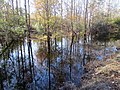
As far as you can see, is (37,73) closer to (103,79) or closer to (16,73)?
(16,73)

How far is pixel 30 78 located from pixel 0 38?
18140mm

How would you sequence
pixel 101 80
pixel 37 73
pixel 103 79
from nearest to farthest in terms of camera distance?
pixel 101 80
pixel 103 79
pixel 37 73

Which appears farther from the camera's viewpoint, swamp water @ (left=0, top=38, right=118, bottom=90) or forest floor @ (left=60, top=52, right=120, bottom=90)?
swamp water @ (left=0, top=38, right=118, bottom=90)

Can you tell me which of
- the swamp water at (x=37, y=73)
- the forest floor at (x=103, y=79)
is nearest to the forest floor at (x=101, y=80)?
the forest floor at (x=103, y=79)

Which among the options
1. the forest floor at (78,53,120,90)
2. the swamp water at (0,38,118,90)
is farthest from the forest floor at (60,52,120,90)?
the swamp water at (0,38,118,90)

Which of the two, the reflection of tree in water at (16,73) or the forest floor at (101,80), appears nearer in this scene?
the forest floor at (101,80)

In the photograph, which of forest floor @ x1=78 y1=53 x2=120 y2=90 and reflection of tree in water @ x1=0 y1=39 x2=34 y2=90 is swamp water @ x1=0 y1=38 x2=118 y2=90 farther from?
forest floor @ x1=78 y1=53 x2=120 y2=90

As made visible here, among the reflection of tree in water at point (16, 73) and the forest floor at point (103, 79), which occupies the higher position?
the forest floor at point (103, 79)

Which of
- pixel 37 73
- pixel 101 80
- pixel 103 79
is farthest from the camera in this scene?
pixel 37 73

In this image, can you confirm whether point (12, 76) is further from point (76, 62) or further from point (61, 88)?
point (76, 62)

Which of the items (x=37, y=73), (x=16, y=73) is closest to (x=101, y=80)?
(x=37, y=73)

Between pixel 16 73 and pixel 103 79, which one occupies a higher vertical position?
pixel 103 79

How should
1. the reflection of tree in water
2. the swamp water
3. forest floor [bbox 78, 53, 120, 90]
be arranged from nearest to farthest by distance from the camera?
forest floor [bbox 78, 53, 120, 90] < the swamp water < the reflection of tree in water

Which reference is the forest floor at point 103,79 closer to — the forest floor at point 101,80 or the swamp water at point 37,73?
the forest floor at point 101,80
